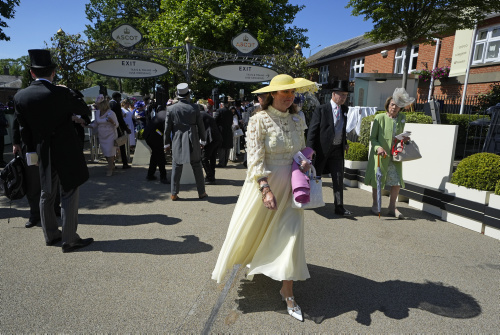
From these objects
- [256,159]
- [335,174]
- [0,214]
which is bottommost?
[0,214]

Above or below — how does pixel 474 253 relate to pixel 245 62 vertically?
below

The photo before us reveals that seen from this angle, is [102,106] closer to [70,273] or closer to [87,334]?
[70,273]

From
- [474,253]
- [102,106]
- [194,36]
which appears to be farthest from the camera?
[194,36]

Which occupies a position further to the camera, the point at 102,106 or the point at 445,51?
the point at 445,51

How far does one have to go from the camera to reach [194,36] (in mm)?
23609

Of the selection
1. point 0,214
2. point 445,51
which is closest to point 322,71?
point 445,51

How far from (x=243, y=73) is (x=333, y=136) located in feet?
18.2

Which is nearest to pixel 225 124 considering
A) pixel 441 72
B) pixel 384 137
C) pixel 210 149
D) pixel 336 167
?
pixel 210 149

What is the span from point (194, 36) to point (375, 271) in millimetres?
23207

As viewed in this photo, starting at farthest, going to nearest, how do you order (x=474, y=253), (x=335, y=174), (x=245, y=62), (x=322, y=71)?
1. (x=322, y=71)
2. (x=245, y=62)
3. (x=335, y=174)
4. (x=474, y=253)

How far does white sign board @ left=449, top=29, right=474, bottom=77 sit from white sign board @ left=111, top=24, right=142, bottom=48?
17.1 metres

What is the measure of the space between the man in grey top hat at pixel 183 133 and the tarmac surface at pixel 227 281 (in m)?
1.16

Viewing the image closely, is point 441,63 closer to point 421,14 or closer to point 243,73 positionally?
point 421,14

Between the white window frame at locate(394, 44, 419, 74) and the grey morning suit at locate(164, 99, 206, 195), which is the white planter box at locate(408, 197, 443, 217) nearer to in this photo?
the grey morning suit at locate(164, 99, 206, 195)
